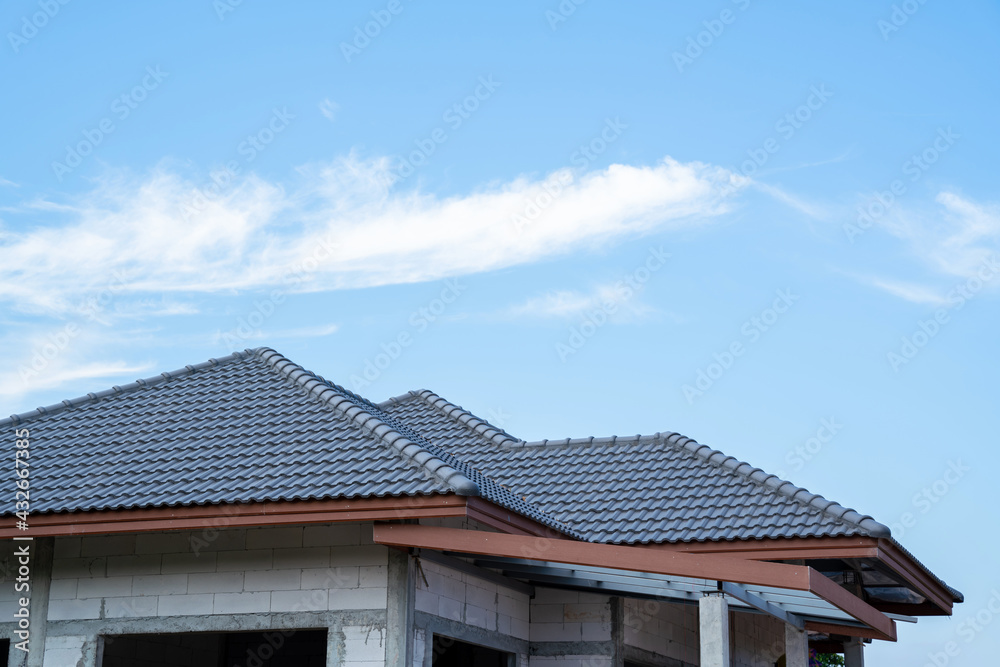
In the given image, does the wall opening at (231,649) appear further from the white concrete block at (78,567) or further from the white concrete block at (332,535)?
the white concrete block at (332,535)

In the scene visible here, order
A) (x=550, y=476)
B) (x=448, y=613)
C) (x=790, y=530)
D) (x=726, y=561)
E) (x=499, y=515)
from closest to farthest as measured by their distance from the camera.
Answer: (x=726, y=561) < (x=499, y=515) < (x=448, y=613) < (x=790, y=530) < (x=550, y=476)

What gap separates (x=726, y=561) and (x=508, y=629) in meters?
3.49

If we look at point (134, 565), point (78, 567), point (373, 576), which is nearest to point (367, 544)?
point (373, 576)

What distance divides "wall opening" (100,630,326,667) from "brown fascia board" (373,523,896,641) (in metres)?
6.02

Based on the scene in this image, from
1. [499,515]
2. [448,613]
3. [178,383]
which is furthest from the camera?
[178,383]

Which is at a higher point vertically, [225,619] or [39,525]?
[39,525]

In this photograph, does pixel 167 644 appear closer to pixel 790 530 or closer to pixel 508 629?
pixel 508 629

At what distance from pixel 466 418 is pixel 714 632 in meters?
7.57

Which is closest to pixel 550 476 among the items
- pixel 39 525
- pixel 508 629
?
pixel 508 629

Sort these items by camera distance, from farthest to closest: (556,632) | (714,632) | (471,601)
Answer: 1. (556,632)
2. (471,601)
3. (714,632)

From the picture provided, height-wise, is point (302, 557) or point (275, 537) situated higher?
point (275, 537)

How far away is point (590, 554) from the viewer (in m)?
8.88

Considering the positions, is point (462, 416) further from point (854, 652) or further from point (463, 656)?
point (854, 652)

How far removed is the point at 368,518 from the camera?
8.94m
